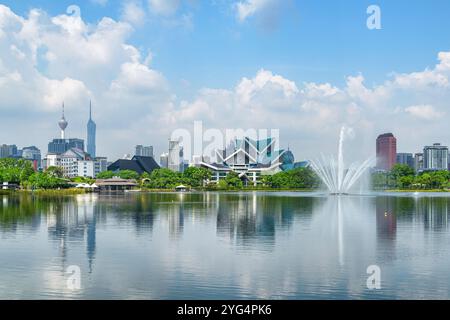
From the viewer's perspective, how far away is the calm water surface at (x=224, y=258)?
520 inches

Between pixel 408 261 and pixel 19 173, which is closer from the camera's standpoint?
pixel 408 261

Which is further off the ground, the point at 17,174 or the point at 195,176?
the point at 17,174

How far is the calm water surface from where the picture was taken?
1320 cm

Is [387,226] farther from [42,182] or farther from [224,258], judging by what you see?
[42,182]

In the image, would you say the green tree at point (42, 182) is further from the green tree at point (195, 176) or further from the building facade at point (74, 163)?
the building facade at point (74, 163)

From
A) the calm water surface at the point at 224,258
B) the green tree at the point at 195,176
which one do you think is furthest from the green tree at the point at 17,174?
the calm water surface at the point at 224,258

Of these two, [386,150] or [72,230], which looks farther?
[386,150]

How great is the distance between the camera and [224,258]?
17469 millimetres

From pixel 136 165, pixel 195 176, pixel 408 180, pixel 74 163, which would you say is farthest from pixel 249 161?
pixel 74 163

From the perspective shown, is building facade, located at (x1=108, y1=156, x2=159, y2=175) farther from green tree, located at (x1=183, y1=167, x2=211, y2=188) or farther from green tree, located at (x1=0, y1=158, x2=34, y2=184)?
green tree, located at (x1=0, y1=158, x2=34, y2=184)
